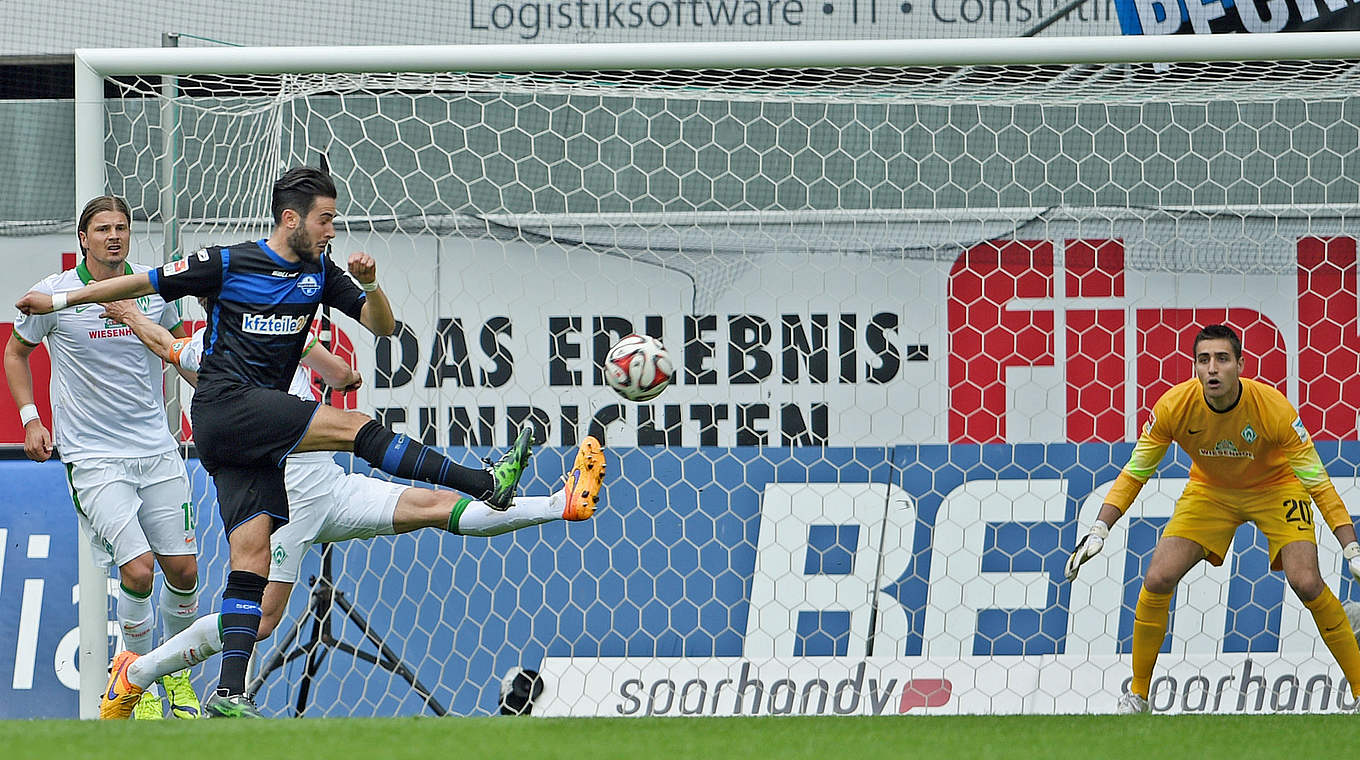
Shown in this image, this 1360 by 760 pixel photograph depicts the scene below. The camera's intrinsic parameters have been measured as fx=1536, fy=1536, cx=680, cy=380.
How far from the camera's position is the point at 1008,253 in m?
5.94

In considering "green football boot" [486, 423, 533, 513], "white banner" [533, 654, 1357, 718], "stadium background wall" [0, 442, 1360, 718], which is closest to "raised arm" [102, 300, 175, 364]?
"stadium background wall" [0, 442, 1360, 718]

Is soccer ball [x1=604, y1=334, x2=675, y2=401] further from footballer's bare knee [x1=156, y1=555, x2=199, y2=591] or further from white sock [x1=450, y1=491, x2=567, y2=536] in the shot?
footballer's bare knee [x1=156, y1=555, x2=199, y2=591]

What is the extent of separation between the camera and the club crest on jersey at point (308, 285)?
14.6ft

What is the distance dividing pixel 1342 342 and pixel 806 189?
2.14 metres

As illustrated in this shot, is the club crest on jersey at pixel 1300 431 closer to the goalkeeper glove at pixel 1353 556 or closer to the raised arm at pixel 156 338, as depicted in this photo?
the goalkeeper glove at pixel 1353 556

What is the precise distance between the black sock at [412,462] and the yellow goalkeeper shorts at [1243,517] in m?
2.53

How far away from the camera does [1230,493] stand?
17.8 feet

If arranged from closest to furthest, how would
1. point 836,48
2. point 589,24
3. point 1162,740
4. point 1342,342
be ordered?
1. point 1162,740
2. point 836,48
3. point 1342,342
4. point 589,24

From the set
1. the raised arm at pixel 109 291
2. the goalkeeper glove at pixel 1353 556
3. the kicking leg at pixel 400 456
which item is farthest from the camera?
the goalkeeper glove at pixel 1353 556

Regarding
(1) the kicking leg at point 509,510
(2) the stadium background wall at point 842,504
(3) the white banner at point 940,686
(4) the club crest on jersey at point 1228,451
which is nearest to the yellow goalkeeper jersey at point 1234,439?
(4) the club crest on jersey at point 1228,451

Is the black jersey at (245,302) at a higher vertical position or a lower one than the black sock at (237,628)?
higher

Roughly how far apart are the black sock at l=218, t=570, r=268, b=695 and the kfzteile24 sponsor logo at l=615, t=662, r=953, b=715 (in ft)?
5.82

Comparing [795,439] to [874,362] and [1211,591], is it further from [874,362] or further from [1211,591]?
[1211,591]

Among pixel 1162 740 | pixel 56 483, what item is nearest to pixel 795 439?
pixel 1162 740
